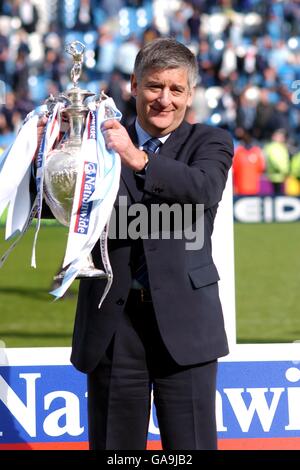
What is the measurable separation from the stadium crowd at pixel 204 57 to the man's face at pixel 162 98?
619 inches

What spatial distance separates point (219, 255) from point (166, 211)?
51.9 inches

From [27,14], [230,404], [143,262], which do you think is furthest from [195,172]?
[27,14]

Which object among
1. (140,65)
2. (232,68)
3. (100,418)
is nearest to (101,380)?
(100,418)

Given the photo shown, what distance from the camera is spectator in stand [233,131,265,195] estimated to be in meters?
19.1

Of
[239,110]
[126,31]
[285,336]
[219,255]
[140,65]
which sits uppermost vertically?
[126,31]

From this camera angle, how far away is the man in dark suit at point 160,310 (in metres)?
3.24

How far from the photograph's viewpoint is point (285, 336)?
884 centimetres

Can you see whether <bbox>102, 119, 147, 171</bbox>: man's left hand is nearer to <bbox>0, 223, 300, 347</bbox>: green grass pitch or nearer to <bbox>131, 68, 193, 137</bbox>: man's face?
<bbox>131, 68, 193, 137</bbox>: man's face

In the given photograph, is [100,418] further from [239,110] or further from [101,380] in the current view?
[239,110]

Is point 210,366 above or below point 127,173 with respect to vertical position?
below

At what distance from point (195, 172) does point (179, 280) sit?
359 mm

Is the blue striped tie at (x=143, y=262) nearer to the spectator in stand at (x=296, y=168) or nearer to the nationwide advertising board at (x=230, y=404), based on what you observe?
the nationwide advertising board at (x=230, y=404)

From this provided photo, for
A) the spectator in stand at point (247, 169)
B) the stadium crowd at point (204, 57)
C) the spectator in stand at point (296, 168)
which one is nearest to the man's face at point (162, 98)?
the spectator in stand at point (247, 169)

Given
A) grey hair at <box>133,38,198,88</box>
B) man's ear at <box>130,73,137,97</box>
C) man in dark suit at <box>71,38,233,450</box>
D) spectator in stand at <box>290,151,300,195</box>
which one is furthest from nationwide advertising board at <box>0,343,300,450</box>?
spectator in stand at <box>290,151,300,195</box>
